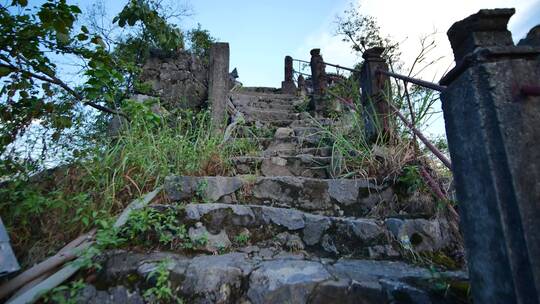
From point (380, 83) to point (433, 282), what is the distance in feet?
6.28

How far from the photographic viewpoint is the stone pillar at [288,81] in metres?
8.48

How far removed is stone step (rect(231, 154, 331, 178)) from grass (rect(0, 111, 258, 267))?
179 millimetres

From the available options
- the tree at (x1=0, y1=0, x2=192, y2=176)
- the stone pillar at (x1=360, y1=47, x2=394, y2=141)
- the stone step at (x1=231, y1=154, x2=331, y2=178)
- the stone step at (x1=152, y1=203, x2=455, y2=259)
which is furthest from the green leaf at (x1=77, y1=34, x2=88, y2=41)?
the stone pillar at (x1=360, y1=47, x2=394, y2=141)

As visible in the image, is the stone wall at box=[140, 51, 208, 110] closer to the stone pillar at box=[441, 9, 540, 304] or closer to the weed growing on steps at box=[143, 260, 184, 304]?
the weed growing on steps at box=[143, 260, 184, 304]

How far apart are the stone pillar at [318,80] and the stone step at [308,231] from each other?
157 inches

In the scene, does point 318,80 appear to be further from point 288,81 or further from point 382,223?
point 382,223

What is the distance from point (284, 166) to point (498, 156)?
186 cm

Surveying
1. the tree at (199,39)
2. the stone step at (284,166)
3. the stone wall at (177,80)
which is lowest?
the stone step at (284,166)

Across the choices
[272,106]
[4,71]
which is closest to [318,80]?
[272,106]

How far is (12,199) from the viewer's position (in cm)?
176

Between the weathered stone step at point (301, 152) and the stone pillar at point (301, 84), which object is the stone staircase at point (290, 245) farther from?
the stone pillar at point (301, 84)

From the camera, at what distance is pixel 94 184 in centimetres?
200

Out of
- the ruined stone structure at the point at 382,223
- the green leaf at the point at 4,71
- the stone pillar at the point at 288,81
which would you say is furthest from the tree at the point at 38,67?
the stone pillar at the point at 288,81

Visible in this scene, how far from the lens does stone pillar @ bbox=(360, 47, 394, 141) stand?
8.33 feet
